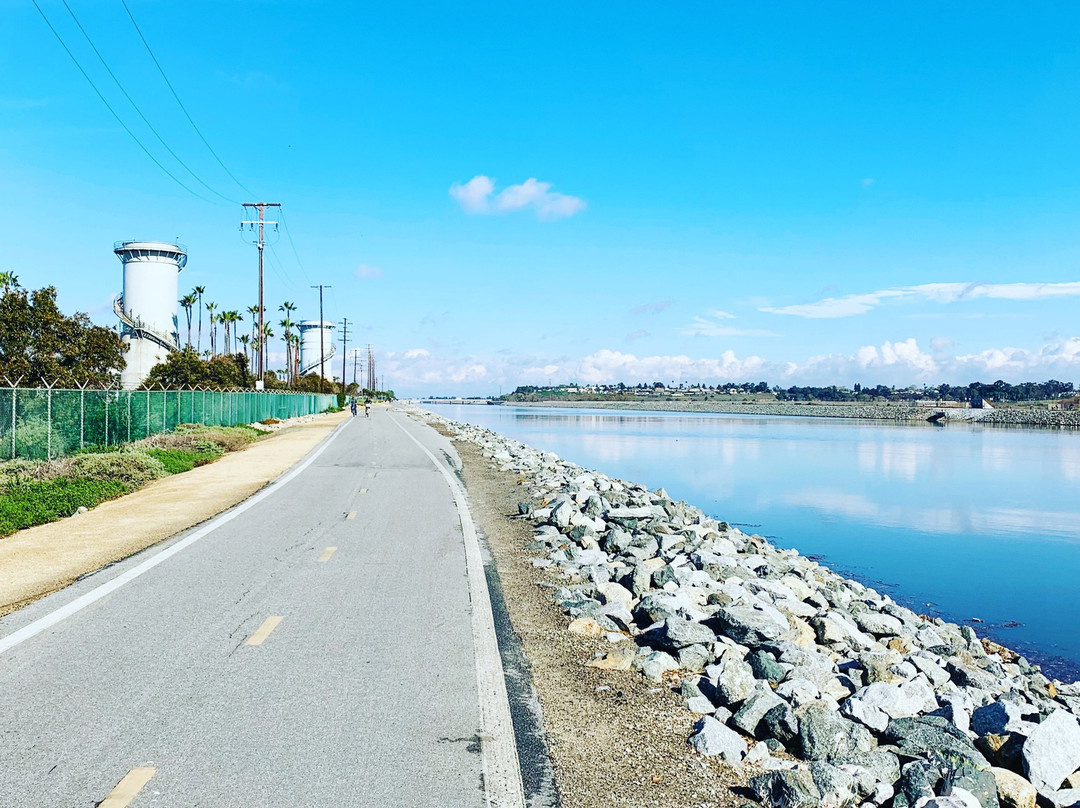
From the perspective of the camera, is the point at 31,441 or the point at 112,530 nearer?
the point at 112,530

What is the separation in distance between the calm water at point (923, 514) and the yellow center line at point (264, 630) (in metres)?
9.54

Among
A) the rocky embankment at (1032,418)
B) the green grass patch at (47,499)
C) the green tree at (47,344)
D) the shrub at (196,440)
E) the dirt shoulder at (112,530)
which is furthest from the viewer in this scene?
the rocky embankment at (1032,418)

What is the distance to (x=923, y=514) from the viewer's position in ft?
82.4

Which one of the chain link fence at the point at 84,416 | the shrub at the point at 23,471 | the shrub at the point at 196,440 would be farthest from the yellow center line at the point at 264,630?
the shrub at the point at 196,440

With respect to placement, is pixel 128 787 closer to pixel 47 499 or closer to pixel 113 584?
pixel 113 584

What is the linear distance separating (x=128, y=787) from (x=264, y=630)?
285 centimetres

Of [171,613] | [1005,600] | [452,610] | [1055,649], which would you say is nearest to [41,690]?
[171,613]

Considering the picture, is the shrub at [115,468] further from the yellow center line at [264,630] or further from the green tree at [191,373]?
the green tree at [191,373]

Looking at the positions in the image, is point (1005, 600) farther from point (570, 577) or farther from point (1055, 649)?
point (570, 577)

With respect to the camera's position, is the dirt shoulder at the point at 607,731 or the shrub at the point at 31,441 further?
the shrub at the point at 31,441

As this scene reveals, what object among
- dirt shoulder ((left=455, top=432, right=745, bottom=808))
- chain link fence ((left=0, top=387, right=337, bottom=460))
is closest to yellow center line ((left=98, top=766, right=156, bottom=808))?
dirt shoulder ((left=455, top=432, right=745, bottom=808))

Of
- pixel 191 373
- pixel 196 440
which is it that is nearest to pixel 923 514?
pixel 196 440

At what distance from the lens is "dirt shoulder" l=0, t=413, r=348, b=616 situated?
9016 millimetres

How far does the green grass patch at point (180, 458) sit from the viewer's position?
69.3 ft
